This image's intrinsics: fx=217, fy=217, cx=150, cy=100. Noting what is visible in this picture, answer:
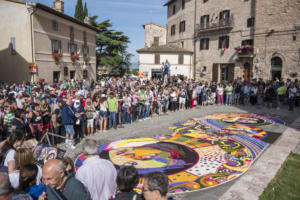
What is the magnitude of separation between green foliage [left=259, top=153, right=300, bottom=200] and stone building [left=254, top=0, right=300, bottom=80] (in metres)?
18.0

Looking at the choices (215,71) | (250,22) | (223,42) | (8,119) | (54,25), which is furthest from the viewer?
(215,71)

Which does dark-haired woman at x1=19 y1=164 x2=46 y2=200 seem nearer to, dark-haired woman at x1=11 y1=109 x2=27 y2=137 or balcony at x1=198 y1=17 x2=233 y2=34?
dark-haired woman at x1=11 y1=109 x2=27 y2=137

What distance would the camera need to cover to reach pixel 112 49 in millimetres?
40469

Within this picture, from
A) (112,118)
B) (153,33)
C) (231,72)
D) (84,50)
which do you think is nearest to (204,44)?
(231,72)

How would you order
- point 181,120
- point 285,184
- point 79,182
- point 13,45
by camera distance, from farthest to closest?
point 13,45
point 181,120
point 285,184
point 79,182

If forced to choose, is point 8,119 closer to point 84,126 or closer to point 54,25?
point 84,126

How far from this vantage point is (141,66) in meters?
34.9

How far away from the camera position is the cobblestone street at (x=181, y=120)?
5.14 m

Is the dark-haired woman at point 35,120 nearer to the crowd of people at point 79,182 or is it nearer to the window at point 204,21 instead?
the crowd of people at point 79,182

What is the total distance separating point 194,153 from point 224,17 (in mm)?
26019

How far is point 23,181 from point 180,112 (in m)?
12.1

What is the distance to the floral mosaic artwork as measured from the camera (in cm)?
587

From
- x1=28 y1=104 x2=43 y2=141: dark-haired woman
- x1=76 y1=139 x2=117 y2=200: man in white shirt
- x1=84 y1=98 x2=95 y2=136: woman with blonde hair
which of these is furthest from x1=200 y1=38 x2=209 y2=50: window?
x1=76 y1=139 x2=117 y2=200: man in white shirt

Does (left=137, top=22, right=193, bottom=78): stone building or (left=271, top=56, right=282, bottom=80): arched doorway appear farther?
(left=137, top=22, right=193, bottom=78): stone building
